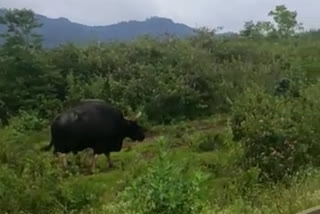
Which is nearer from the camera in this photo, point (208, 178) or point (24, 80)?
point (208, 178)

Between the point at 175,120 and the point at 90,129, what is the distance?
472 centimetres

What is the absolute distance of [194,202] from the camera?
7.43 m

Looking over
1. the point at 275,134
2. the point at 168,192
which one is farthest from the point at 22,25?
the point at 168,192

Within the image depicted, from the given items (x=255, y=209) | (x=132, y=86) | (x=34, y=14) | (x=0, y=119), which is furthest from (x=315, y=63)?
(x=255, y=209)

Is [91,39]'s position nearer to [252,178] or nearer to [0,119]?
[0,119]

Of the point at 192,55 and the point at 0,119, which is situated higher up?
the point at 192,55

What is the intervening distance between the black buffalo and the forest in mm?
337

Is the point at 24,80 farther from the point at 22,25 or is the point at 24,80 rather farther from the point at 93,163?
the point at 93,163

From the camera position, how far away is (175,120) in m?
23.5

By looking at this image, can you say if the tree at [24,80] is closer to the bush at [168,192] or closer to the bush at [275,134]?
the bush at [275,134]

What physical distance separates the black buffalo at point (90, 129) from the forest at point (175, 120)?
34 centimetres

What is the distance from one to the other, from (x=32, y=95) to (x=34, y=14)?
5.77 m

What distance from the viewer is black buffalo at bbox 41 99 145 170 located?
1875 cm

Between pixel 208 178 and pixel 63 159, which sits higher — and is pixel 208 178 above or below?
above
